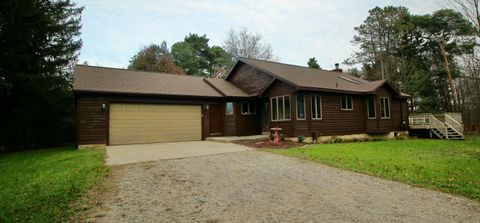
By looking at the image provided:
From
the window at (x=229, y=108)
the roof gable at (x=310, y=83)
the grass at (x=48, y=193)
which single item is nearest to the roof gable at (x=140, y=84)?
the window at (x=229, y=108)

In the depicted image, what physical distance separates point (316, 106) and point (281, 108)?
74.2 inches

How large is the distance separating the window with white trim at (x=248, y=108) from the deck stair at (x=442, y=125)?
467 inches

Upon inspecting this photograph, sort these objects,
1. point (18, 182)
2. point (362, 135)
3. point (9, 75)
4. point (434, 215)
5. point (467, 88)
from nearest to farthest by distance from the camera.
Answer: point (434, 215), point (18, 182), point (9, 75), point (362, 135), point (467, 88)

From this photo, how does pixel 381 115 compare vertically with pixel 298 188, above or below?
above

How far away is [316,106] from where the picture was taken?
15914 millimetres

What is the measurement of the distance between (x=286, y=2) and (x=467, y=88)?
23810 millimetres

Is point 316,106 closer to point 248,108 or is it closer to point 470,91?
point 248,108

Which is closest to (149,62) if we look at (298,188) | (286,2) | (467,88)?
(286,2)

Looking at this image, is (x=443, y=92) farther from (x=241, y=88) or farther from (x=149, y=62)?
(x=149, y=62)

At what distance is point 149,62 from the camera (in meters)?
34.2

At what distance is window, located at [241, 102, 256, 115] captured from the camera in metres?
18.5

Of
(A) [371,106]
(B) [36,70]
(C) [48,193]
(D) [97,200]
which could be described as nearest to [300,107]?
(A) [371,106]

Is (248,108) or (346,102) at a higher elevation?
(346,102)

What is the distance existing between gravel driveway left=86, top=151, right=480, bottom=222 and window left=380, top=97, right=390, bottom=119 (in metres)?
12.4
